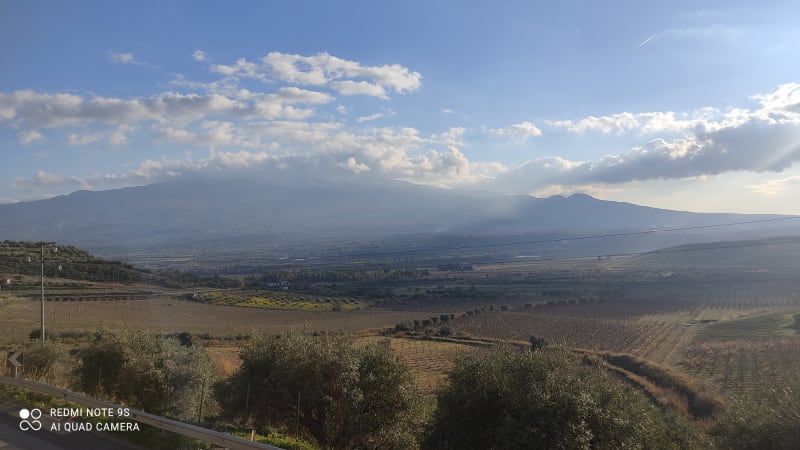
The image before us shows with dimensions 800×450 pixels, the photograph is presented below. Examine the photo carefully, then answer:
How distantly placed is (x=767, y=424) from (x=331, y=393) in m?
9.18

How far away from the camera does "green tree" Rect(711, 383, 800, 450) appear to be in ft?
32.9

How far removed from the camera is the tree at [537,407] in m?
9.88

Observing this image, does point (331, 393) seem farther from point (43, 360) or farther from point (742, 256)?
point (742, 256)

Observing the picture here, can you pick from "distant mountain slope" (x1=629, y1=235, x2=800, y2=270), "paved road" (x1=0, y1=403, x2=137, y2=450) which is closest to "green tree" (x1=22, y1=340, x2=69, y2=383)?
"paved road" (x1=0, y1=403, x2=137, y2=450)

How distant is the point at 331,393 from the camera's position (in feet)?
42.9

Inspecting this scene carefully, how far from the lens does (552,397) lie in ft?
33.8

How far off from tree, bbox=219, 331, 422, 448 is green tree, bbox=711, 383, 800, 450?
6744mm

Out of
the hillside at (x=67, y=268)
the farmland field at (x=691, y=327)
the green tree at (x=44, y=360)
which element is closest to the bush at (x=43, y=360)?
the green tree at (x=44, y=360)

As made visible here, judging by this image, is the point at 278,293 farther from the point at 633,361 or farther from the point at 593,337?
the point at 633,361

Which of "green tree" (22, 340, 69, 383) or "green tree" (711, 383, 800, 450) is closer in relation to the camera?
"green tree" (711, 383, 800, 450)

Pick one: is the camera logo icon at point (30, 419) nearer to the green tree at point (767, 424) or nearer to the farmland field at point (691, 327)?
the green tree at point (767, 424)

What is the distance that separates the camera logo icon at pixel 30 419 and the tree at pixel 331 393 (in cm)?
447

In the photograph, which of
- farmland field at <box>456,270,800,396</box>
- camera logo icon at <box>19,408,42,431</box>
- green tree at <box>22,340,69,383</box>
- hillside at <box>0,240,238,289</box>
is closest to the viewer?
camera logo icon at <box>19,408,42,431</box>

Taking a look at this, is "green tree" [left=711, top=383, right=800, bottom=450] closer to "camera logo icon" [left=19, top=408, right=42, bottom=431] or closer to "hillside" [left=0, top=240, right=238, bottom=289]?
"camera logo icon" [left=19, top=408, right=42, bottom=431]
